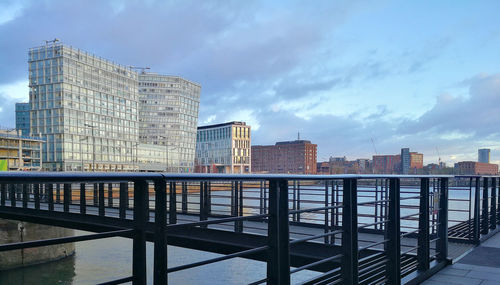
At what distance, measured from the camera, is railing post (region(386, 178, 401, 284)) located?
3584mm

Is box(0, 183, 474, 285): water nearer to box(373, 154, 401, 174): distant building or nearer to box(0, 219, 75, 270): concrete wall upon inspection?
box(0, 219, 75, 270): concrete wall

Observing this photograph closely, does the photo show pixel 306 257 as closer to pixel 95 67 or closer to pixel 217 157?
pixel 95 67

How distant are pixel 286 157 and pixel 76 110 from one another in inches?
3805

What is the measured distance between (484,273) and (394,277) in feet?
5.17

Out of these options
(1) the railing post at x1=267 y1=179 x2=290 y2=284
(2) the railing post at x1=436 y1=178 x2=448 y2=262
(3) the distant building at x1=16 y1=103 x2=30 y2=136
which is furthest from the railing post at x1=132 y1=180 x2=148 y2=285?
(3) the distant building at x1=16 y1=103 x2=30 y2=136

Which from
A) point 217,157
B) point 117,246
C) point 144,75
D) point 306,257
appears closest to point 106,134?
point 144,75

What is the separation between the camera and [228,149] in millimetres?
115688

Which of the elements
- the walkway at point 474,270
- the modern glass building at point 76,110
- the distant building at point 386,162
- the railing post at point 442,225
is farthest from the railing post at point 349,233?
the distant building at point 386,162

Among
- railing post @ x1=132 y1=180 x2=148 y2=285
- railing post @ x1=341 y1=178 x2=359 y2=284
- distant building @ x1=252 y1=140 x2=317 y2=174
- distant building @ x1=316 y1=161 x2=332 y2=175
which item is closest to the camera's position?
railing post @ x1=132 y1=180 x2=148 y2=285

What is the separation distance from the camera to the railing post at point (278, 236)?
2303 millimetres

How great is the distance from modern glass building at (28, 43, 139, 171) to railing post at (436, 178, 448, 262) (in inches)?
2619

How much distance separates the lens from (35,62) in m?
72.6

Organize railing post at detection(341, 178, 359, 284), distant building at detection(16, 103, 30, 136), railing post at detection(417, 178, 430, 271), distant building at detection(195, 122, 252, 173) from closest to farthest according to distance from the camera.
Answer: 1. railing post at detection(341, 178, 359, 284)
2. railing post at detection(417, 178, 430, 271)
3. distant building at detection(16, 103, 30, 136)
4. distant building at detection(195, 122, 252, 173)

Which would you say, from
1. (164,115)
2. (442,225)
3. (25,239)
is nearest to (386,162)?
(164,115)
